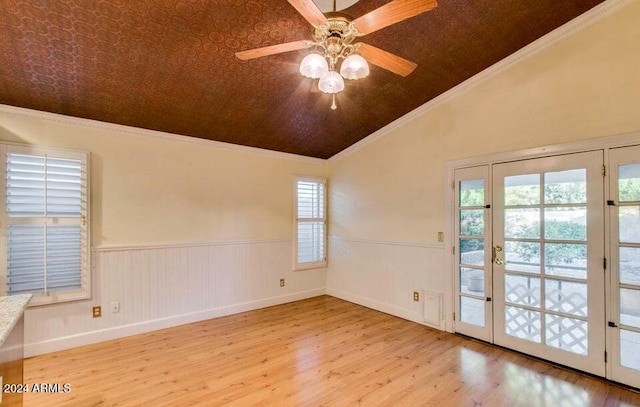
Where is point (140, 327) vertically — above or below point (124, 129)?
below

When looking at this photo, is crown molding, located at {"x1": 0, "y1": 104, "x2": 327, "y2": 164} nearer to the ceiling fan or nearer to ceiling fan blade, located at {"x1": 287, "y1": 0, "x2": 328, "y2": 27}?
the ceiling fan

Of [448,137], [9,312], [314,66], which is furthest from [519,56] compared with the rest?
[9,312]

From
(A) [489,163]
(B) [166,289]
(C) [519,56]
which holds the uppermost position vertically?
(C) [519,56]

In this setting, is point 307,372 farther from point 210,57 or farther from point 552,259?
point 210,57

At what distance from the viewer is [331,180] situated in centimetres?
546

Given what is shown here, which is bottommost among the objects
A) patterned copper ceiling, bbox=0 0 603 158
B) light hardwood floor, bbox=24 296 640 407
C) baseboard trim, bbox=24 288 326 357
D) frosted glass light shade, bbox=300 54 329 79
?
light hardwood floor, bbox=24 296 640 407

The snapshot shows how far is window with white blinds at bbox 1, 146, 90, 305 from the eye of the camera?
293cm

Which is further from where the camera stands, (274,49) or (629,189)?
(629,189)

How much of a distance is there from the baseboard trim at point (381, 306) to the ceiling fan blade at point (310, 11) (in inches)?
142

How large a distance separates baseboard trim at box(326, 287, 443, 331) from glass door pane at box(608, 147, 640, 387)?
5.31 ft

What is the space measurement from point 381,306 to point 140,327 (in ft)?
10.3

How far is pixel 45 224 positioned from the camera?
10.0 feet

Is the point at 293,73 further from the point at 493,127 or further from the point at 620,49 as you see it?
the point at 620,49

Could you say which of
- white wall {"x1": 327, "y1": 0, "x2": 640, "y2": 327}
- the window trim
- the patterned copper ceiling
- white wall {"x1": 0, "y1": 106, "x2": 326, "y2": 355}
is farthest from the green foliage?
white wall {"x1": 0, "y1": 106, "x2": 326, "y2": 355}
